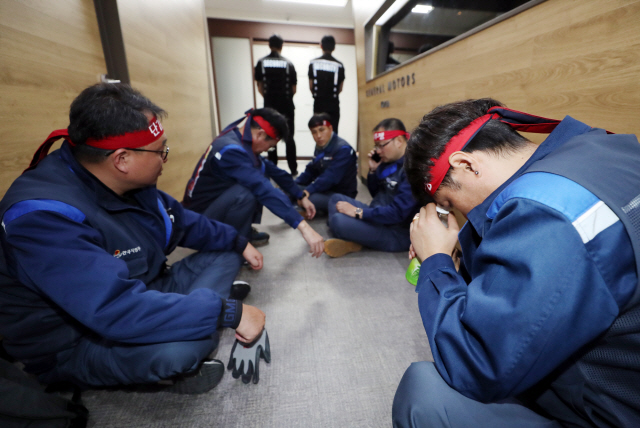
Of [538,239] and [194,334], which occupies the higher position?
[538,239]

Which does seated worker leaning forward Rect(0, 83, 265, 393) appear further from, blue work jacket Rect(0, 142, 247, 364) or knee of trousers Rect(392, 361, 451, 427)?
knee of trousers Rect(392, 361, 451, 427)

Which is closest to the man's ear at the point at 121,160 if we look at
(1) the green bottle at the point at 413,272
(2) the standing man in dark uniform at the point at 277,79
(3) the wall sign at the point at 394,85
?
(1) the green bottle at the point at 413,272

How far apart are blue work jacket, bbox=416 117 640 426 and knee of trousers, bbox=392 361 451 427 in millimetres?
126

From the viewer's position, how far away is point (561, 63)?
3.72 ft

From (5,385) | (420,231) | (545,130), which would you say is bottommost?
(5,385)

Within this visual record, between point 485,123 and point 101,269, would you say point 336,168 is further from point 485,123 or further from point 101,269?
point 101,269

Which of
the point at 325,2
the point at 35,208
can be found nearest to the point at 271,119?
the point at 35,208

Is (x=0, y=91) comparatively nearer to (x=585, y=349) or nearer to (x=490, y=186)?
(x=490, y=186)

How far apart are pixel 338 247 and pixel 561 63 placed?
1.37m

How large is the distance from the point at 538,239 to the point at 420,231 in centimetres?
41

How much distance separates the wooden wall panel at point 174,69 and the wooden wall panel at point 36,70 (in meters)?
0.35

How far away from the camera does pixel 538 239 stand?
393mm

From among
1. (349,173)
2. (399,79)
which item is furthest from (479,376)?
(399,79)

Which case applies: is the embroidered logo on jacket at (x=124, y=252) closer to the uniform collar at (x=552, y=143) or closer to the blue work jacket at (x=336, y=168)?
the uniform collar at (x=552, y=143)
